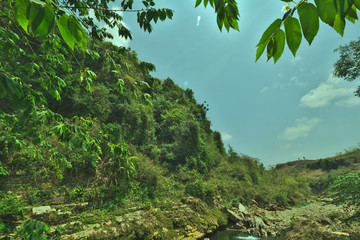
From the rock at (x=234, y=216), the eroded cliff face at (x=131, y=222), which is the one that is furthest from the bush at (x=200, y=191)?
the eroded cliff face at (x=131, y=222)

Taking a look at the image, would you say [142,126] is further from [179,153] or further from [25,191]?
[25,191]

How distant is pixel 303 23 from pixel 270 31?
10cm

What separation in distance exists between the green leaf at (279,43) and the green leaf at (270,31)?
0.02 metres

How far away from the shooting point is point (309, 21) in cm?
46

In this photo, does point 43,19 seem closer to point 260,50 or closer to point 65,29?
point 65,29

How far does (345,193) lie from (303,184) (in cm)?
2520

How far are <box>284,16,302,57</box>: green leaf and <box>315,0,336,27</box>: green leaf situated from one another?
0.06 m

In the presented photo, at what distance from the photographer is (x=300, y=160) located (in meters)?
41.2

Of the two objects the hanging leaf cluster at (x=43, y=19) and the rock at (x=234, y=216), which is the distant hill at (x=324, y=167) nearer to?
the rock at (x=234, y=216)

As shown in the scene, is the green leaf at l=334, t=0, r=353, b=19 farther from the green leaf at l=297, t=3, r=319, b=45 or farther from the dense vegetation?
the dense vegetation

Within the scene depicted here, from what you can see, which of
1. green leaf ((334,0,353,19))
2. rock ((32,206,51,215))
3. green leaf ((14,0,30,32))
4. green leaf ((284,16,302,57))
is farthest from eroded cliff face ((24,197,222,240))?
green leaf ((334,0,353,19))

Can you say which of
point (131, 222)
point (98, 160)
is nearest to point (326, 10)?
point (131, 222)

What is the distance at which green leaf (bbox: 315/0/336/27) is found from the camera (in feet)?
1.43

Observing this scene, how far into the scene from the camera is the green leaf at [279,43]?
549 mm
